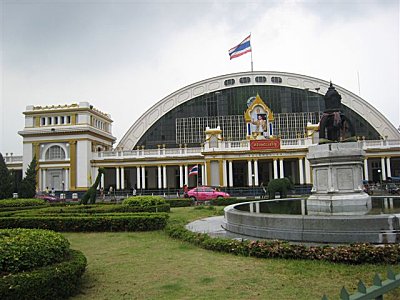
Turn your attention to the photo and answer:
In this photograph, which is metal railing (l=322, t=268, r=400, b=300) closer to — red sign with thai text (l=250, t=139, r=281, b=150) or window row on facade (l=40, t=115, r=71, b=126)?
red sign with thai text (l=250, t=139, r=281, b=150)

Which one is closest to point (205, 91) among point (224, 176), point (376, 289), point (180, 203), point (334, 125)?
point (224, 176)

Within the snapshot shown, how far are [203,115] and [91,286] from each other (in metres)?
52.6

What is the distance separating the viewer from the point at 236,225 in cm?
1281

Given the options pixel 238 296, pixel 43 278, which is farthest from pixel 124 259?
pixel 238 296

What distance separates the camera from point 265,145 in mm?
47719

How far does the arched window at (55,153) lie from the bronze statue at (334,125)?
150 ft

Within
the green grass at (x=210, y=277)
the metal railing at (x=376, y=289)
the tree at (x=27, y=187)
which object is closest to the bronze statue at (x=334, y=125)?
the green grass at (x=210, y=277)

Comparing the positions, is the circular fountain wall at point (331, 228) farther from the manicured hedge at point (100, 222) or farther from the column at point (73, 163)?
the column at point (73, 163)

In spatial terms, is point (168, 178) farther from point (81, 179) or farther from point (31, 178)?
point (31, 178)

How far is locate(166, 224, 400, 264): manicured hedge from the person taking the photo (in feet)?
26.3

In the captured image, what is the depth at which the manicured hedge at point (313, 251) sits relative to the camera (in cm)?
803

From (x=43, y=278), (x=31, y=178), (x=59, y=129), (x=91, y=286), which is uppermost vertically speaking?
(x=59, y=129)

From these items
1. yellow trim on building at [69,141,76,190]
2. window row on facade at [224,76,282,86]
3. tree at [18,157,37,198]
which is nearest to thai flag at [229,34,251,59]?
window row on facade at [224,76,282,86]

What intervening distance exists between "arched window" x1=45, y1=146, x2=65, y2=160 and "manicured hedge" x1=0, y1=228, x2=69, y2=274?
155 ft
